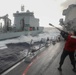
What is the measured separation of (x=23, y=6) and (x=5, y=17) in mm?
14414

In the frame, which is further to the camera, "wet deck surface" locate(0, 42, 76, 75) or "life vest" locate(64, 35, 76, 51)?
"wet deck surface" locate(0, 42, 76, 75)

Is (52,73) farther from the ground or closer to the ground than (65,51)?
closer to the ground

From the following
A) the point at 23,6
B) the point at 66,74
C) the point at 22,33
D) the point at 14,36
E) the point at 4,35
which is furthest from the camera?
the point at 23,6

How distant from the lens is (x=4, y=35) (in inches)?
1447

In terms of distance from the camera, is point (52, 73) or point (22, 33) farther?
point (22, 33)

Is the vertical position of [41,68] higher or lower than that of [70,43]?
lower

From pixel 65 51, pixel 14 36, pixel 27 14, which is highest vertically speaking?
pixel 27 14

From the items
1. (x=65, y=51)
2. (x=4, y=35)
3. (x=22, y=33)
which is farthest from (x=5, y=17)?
(x=65, y=51)

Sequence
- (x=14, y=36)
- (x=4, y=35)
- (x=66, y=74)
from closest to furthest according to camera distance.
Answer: (x=66, y=74) → (x=4, y=35) → (x=14, y=36)

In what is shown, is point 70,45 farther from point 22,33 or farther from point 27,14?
point 27,14

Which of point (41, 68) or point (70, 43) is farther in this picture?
point (41, 68)

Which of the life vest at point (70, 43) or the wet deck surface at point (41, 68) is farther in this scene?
the wet deck surface at point (41, 68)

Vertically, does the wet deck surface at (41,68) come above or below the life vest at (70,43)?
below

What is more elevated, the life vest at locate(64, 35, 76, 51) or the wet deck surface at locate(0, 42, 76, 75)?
the life vest at locate(64, 35, 76, 51)
